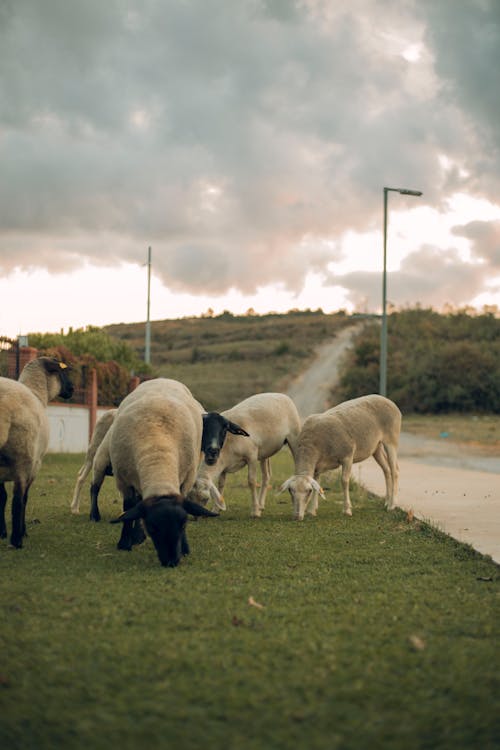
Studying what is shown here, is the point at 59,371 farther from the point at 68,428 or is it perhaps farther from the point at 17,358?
the point at 68,428

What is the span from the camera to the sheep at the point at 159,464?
6.62 meters

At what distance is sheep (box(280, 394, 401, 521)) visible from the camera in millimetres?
10477

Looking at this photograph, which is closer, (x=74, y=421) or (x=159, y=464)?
(x=159, y=464)

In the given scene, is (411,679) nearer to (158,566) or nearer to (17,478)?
(158,566)

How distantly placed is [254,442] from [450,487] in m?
5.42

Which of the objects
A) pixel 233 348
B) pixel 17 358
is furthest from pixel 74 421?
pixel 233 348

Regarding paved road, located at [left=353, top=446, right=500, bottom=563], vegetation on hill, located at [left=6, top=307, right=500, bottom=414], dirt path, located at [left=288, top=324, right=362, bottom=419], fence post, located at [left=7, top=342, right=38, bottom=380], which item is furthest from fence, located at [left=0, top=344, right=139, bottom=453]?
dirt path, located at [left=288, top=324, right=362, bottom=419]

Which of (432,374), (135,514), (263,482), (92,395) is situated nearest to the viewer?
(135,514)

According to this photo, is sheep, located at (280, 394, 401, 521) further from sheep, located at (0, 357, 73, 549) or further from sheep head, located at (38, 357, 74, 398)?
sheep, located at (0, 357, 73, 549)

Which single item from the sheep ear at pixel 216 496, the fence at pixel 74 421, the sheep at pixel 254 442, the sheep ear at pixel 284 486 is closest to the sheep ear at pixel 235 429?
the sheep at pixel 254 442

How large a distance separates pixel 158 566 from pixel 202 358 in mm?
78867

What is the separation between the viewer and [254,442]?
10461 mm

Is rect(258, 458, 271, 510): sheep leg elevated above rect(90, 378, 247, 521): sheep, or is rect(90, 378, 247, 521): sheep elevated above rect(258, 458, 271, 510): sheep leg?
rect(90, 378, 247, 521): sheep

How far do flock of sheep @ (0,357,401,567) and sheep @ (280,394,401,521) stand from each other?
0.01 metres
